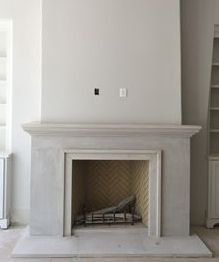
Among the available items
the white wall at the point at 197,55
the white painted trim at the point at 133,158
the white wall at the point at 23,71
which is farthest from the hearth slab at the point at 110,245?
the white wall at the point at 197,55

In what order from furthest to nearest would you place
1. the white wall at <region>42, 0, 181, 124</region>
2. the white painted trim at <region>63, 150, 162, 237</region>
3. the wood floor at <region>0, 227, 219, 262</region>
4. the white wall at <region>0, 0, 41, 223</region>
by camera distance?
1. the white wall at <region>0, 0, 41, 223</region>
2. the white wall at <region>42, 0, 181, 124</region>
3. the white painted trim at <region>63, 150, 162, 237</region>
4. the wood floor at <region>0, 227, 219, 262</region>

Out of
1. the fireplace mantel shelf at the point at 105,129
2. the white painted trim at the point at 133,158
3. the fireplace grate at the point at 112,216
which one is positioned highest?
the fireplace mantel shelf at the point at 105,129

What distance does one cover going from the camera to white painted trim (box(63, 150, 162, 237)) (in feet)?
12.5

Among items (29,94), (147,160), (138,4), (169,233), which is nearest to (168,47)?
(138,4)

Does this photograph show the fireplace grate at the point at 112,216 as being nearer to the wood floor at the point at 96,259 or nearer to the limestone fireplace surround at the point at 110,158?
the limestone fireplace surround at the point at 110,158

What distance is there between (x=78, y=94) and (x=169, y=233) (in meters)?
1.71

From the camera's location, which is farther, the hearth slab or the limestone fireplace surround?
the limestone fireplace surround

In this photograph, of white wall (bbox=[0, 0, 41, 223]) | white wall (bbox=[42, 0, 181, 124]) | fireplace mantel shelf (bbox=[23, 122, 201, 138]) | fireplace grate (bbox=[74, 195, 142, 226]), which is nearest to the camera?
fireplace mantel shelf (bbox=[23, 122, 201, 138])

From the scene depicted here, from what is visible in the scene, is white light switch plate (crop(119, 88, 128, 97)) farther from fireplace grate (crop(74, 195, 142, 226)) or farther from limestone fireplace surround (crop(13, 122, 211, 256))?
fireplace grate (crop(74, 195, 142, 226))

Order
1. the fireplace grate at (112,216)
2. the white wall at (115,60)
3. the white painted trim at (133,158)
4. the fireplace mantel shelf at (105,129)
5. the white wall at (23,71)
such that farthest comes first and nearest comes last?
the white wall at (23,71) → the fireplace grate at (112,216) → the white wall at (115,60) → the white painted trim at (133,158) → the fireplace mantel shelf at (105,129)

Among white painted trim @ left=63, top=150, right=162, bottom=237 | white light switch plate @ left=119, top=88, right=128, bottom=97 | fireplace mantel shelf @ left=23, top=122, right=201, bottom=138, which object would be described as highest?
white light switch plate @ left=119, top=88, right=128, bottom=97

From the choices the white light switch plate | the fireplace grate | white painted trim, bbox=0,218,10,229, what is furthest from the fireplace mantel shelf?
white painted trim, bbox=0,218,10,229

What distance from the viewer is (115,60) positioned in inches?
156

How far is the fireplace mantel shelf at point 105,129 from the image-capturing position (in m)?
3.72
